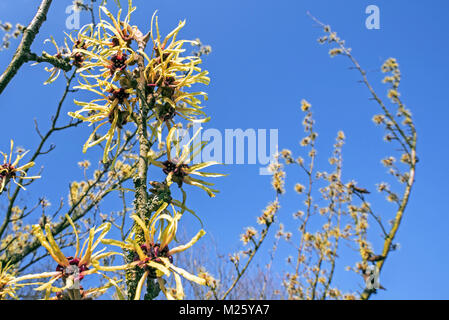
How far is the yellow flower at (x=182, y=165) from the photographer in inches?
49.7

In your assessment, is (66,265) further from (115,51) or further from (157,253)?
(115,51)

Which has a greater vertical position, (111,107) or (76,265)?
(111,107)

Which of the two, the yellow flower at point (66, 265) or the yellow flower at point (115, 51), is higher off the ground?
the yellow flower at point (115, 51)

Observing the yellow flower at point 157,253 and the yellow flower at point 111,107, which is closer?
the yellow flower at point 157,253

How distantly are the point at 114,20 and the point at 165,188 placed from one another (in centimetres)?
94

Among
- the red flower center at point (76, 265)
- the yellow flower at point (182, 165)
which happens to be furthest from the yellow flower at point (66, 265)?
the yellow flower at point (182, 165)

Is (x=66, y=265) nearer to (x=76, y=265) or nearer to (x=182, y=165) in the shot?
(x=76, y=265)

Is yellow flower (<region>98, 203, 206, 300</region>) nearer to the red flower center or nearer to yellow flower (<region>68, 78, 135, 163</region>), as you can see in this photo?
the red flower center

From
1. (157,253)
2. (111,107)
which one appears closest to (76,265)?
(157,253)

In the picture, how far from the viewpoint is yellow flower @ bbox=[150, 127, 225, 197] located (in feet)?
4.14

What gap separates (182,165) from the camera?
127cm

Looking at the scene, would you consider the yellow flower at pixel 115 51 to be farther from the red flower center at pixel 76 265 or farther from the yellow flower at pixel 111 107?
the red flower center at pixel 76 265

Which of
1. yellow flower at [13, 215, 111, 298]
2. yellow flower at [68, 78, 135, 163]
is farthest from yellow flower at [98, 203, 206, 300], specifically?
yellow flower at [68, 78, 135, 163]

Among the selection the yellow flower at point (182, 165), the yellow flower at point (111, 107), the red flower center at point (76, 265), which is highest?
the yellow flower at point (111, 107)
